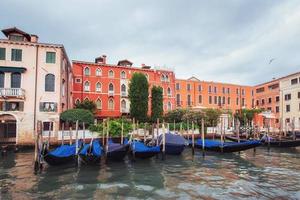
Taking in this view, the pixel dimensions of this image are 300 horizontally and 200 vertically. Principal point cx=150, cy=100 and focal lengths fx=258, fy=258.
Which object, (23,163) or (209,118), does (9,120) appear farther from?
(209,118)

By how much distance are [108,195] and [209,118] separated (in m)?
23.1

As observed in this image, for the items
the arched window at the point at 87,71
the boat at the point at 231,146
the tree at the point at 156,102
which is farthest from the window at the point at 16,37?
the boat at the point at 231,146

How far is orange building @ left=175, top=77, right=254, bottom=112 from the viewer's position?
39250 millimetres

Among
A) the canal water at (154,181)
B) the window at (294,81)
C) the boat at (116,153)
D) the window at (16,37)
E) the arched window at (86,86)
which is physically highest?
the window at (16,37)

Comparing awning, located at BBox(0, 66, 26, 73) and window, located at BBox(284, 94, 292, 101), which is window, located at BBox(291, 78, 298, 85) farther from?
awning, located at BBox(0, 66, 26, 73)

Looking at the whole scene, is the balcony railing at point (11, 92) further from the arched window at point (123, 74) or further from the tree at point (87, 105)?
the arched window at point (123, 74)

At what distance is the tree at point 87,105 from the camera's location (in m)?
29.1

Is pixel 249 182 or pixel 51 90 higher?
pixel 51 90

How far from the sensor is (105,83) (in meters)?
32.5

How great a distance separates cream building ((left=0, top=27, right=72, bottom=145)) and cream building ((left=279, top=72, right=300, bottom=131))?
30.1 m

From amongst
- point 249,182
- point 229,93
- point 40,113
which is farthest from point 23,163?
point 229,93

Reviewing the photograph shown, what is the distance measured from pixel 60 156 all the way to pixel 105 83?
20.2 metres

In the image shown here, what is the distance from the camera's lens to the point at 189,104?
39.6 metres

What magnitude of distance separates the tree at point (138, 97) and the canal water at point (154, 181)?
52.4 ft
